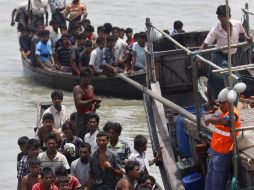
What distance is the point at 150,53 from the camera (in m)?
12.2

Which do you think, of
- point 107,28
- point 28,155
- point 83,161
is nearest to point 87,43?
point 107,28

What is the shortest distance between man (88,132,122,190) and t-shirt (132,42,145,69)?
6.86m

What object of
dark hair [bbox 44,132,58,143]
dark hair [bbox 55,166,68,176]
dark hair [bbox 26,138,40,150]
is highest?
dark hair [bbox 44,132,58,143]

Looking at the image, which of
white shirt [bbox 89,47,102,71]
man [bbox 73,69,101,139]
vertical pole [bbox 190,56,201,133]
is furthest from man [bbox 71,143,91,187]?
white shirt [bbox 89,47,102,71]

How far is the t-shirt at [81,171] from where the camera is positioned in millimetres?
10234

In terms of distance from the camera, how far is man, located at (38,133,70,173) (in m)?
10.3

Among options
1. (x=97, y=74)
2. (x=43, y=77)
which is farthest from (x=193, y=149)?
(x=43, y=77)

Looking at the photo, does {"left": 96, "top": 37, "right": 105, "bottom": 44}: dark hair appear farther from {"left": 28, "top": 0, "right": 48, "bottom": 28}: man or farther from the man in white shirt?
{"left": 28, "top": 0, "right": 48, "bottom": 28}: man

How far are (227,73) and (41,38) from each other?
946 cm

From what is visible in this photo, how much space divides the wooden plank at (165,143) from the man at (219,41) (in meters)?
0.70

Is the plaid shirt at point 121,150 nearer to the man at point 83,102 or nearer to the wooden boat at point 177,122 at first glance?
the wooden boat at point 177,122

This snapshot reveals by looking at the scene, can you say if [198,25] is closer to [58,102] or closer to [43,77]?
[43,77]

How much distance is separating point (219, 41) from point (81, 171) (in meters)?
2.42

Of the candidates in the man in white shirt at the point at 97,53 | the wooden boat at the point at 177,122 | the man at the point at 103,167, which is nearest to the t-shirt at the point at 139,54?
the man in white shirt at the point at 97,53
